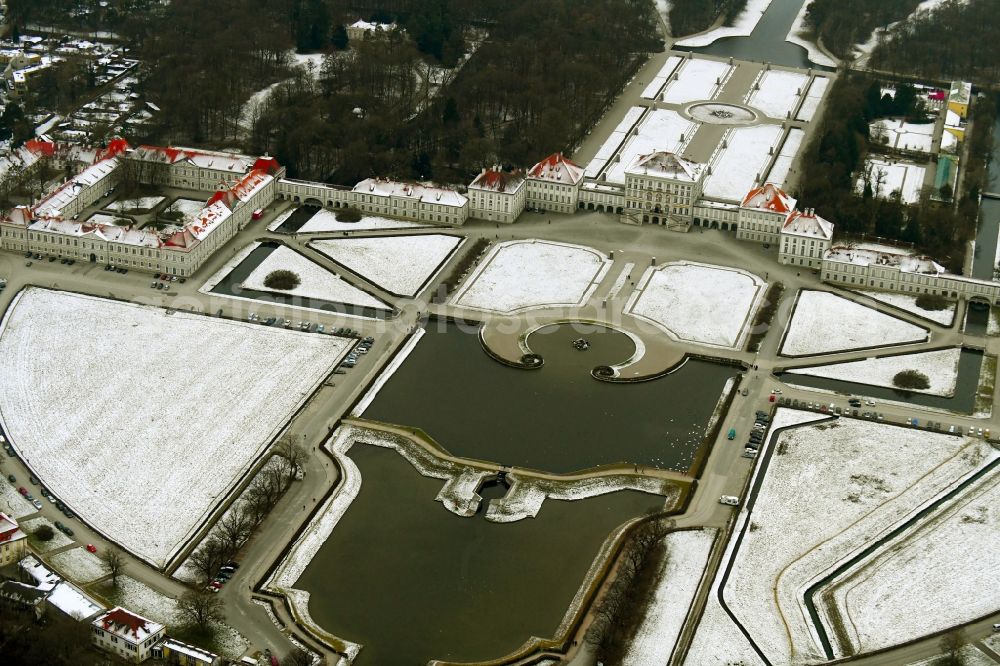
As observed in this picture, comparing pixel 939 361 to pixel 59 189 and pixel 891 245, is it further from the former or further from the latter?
pixel 59 189

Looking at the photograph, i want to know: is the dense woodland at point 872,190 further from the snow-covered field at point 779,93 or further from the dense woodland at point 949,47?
the dense woodland at point 949,47

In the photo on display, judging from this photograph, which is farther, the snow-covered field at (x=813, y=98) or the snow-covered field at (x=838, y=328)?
the snow-covered field at (x=813, y=98)

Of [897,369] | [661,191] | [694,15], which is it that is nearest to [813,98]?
[694,15]

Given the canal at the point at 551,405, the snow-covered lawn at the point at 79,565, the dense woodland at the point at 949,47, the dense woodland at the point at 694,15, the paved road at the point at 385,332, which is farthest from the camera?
the dense woodland at the point at 694,15

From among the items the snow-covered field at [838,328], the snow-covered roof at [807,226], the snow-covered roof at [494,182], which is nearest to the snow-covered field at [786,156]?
the snow-covered roof at [807,226]

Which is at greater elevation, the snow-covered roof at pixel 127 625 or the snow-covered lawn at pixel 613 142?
the snow-covered lawn at pixel 613 142

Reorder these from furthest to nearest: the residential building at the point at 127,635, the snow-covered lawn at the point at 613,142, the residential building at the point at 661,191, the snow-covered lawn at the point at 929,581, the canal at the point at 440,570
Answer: the snow-covered lawn at the point at 613,142 → the residential building at the point at 661,191 → the snow-covered lawn at the point at 929,581 → the canal at the point at 440,570 → the residential building at the point at 127,635

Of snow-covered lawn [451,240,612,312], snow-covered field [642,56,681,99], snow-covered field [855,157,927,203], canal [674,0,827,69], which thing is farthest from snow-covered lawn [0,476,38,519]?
canal [674,0,827,69]
